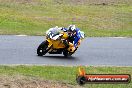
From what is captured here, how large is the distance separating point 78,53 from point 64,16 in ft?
32.9

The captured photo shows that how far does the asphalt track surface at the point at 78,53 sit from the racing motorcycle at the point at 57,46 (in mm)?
150

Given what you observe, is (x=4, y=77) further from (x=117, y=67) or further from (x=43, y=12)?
(x=43, y=12)

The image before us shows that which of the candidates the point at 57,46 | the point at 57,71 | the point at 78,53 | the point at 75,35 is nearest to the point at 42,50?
the point at 57,46

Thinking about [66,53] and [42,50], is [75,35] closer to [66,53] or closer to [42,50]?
[66,53]

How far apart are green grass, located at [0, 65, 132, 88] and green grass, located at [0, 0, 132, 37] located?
267 inches

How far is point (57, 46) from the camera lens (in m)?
14.2

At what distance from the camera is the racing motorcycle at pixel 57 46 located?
1409cm

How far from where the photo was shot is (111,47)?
1650 cm

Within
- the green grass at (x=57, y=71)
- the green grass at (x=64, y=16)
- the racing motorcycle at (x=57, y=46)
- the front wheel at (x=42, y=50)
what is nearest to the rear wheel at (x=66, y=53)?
the racing motorcycle at (x=57, y=46)

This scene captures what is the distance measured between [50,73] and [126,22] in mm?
13201

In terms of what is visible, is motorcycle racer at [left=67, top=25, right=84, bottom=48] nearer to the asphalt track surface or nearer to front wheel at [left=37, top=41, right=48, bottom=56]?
the asphalt track surface

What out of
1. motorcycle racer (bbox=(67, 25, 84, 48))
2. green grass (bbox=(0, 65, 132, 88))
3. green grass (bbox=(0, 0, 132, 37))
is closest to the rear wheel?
motorcycle racer (bbox=(67, 25, 84, 48))

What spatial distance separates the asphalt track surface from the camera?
1364 cm

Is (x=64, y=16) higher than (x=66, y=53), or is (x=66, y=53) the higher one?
(x=66, y=53)
